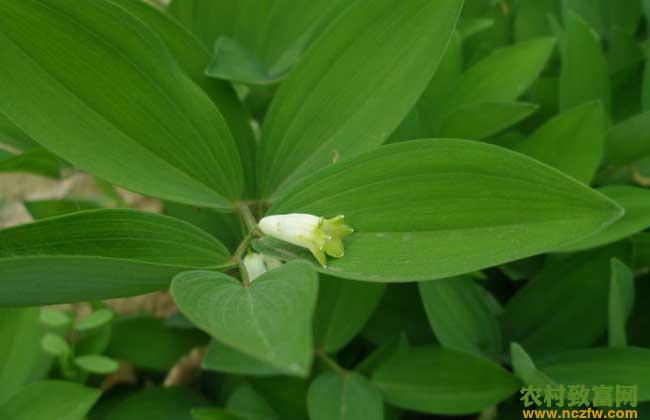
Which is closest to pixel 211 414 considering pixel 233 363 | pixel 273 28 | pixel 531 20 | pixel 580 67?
pixel 233 363

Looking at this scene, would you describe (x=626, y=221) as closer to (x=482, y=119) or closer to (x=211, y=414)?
(x=482, y=119)

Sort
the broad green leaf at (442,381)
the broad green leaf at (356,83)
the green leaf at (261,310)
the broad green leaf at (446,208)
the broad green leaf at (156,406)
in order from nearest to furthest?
the green leaf at (261,310)
the broad green leaf at (446,208)
the broad green leaf at (356,83)
the broad green leaf at (442,381)
the broad green leaf at (156,406)

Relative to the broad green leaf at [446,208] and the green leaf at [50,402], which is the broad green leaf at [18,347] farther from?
the broad green leaf at [446,208]

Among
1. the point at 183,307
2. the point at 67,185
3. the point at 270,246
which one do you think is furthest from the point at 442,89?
the point at 67,185

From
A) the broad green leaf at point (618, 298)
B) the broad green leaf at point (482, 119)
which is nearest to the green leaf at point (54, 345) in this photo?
the broad green leaf at point (482, 119)

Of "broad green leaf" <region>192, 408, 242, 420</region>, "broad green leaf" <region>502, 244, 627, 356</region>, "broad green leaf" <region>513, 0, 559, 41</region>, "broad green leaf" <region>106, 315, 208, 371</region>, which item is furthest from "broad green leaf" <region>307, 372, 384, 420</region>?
"broad green leaf" <region>513, 0, 559, 41</region>

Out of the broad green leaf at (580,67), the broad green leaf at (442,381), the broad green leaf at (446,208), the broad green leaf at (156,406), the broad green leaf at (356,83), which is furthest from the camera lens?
the broad green leaf at (156,406)

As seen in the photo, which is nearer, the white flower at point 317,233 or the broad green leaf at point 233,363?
the white flower at point 317,233
